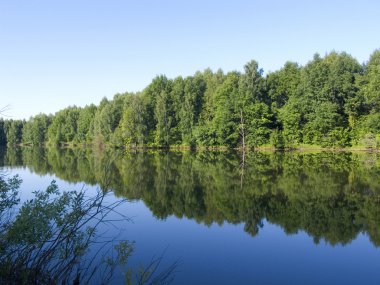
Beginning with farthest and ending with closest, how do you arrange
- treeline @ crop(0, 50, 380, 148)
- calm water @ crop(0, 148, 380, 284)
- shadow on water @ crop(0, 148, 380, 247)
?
treeline @ crop(0, 50, 380, 148) → shadow on water @ crop(0, 148, 380, 247) → calm water @ crop(0, 148, 380, 284)

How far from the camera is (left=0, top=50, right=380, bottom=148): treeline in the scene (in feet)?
193

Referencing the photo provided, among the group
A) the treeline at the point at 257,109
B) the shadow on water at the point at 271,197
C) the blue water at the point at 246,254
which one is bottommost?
the blue water at the point at 246,254

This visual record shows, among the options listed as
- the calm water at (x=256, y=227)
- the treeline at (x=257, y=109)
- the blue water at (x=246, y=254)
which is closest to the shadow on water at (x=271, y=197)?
the calm water at (x=256, y=227)

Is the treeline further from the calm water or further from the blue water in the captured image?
the blue water

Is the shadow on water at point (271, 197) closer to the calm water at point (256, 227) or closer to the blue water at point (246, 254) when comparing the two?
the calm water at point (256, 227)

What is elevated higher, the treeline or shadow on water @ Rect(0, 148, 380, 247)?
the treeline

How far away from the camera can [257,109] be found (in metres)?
65.5

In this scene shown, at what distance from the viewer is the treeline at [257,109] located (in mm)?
58906

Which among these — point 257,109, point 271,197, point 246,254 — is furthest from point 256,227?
point 257,109

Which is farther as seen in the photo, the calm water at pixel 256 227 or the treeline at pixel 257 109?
the treeline at pixel 257 109

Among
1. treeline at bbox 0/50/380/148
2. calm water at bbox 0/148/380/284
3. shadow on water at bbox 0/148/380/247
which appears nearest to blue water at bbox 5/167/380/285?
calm water at bbox 0/148/380/284

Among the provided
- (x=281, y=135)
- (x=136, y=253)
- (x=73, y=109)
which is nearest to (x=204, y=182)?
(x=136, y=253)

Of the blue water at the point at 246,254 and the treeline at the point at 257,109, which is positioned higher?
the treeline at the point at 257,109

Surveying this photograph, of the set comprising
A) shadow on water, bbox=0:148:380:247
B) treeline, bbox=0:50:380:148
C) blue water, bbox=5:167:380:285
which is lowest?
blue water, bbox=5:167:380:285
